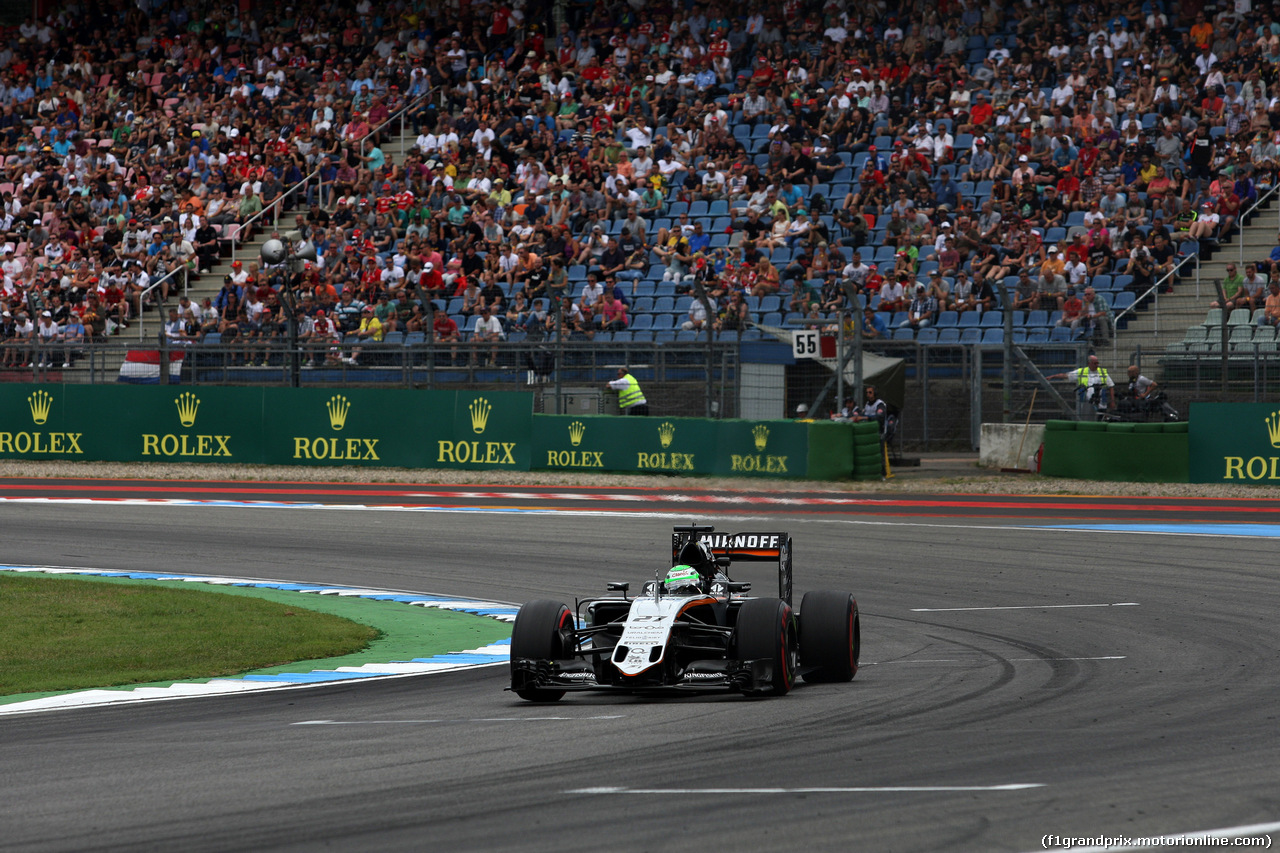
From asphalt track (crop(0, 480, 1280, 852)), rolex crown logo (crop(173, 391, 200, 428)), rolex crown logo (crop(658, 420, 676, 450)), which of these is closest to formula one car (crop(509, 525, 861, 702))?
asphalt track (crop(0, 480, 1280, 852))

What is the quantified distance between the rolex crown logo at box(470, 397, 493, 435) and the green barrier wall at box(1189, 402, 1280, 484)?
1073 centimetres

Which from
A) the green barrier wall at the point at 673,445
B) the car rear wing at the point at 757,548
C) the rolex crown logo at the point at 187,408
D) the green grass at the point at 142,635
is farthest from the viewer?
the rolex crown logo at the point at 187,408

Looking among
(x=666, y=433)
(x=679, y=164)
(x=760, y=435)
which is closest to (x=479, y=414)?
(x=666, y=433)

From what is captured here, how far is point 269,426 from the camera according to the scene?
85.4ft

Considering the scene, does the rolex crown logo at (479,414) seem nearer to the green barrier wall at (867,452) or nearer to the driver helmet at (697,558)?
the green barrier wall at (867,452)

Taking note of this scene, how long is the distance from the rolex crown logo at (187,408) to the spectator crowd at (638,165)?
150cm

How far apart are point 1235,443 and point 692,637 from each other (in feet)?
49.6

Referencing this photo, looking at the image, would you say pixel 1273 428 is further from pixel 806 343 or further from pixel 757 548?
pixel 757 548

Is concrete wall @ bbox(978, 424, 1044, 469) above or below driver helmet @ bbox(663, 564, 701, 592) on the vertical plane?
above

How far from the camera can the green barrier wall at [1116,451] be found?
21844 mm

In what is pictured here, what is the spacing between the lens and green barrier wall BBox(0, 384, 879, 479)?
76.3 feet

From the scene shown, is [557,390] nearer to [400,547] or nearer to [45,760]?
[400,547]

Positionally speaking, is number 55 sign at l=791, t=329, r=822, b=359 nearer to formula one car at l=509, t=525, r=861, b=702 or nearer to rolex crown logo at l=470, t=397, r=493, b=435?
rolex crown logo at l=470, t=397, r=493, b=435

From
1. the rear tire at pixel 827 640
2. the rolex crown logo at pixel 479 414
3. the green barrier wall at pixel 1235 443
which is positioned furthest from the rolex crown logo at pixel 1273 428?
the rear tire at pixel 827 640
